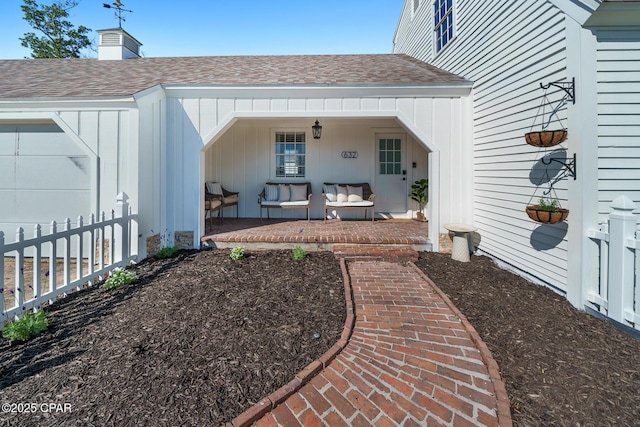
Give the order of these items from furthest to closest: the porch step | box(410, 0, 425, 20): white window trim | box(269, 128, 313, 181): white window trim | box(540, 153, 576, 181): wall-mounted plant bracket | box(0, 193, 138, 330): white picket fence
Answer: box(410, 0, 425, 20): white window trim < box(269, 128, 313, 181): white window trim < the porch step < box(540, 153, 576, 181): wall-mounted plant bracket < box(0, 193, 138, 330): white picket fence

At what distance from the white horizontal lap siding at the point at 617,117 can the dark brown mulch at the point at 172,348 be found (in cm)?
306

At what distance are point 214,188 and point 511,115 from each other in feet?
19.5

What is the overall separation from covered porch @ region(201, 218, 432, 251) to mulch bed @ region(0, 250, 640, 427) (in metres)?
1.19

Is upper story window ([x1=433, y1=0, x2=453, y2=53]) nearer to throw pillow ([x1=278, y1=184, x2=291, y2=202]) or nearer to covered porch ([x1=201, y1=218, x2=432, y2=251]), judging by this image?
covered porch ([x1=201, y1=218, x2=432, y2=251])

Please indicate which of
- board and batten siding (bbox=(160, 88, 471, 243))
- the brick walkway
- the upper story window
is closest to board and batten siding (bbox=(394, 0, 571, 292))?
board and batten siding (bbox=(160, 88, 471, 243))

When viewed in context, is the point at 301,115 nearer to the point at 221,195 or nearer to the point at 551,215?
the point at 221,195

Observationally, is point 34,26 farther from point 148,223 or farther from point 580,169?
point 580,169

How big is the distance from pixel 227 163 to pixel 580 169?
22.5ft

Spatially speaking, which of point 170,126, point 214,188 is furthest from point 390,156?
point 170,126

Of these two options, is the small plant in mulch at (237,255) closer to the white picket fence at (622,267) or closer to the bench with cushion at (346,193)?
the bench with cushion at (346,193)

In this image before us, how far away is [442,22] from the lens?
6480mm

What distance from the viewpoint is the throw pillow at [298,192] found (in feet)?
23.0

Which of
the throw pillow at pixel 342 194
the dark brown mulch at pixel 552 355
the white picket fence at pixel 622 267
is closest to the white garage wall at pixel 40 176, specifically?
the throw pillow at pixel 342 194

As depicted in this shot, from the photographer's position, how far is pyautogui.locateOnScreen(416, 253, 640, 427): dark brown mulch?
1712 millimetres
